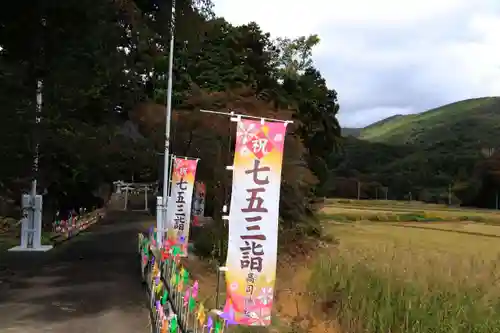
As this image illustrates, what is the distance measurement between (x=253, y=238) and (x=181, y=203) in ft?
24.8

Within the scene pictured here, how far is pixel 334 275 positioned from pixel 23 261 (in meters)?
10.2

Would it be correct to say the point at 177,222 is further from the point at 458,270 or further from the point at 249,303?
the point at 249,303

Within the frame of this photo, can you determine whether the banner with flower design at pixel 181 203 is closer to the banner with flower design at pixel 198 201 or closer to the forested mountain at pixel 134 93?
the forested mountain at pixel 134 93

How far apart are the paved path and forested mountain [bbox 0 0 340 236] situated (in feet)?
7.44

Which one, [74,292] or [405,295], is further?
[74,292]

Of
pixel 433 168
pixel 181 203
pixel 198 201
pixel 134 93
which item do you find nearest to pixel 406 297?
pixel 181 203

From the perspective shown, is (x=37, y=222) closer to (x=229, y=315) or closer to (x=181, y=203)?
(x=181, y=203)

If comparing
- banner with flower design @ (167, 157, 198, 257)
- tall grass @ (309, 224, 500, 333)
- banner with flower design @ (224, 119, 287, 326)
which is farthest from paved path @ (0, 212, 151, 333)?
banner with flower design @ (224, 119, 287, 326)

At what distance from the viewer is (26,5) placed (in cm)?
773

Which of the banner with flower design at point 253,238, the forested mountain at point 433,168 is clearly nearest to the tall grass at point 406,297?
the banner with flower design at point 253,238

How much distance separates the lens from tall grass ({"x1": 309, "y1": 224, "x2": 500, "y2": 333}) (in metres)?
7.03

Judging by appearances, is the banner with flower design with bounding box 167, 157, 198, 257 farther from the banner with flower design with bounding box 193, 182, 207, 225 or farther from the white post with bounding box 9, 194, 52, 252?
the white post with bounding box 9, 194, 52, 252

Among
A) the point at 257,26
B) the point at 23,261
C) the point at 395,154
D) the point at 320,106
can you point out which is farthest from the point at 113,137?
the point at 395,154

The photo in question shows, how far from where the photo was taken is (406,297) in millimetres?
7527
